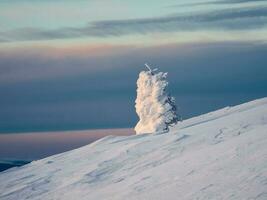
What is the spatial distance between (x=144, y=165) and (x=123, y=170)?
232 cm

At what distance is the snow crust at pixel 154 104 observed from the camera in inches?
3216

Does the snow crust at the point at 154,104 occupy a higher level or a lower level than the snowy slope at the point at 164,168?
higher

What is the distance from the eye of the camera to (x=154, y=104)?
82.8 metres

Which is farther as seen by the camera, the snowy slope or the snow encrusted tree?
the snow encrusted tree

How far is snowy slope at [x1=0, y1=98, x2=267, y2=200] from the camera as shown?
52469 millimetres

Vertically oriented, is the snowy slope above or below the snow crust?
below

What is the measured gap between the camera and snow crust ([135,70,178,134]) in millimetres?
81688

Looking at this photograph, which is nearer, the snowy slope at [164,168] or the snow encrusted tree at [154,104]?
the snowy slope at [164,168]

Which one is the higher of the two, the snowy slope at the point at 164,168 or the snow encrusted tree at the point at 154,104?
the snow encrusted tree at the point at 154,104

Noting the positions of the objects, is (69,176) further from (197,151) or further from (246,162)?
(246,162)

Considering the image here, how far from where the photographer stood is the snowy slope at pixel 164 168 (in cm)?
5247

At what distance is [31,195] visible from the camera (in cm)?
6694

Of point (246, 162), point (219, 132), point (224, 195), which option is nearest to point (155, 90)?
point (219, 132)

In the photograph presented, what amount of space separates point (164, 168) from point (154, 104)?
19.8 m
